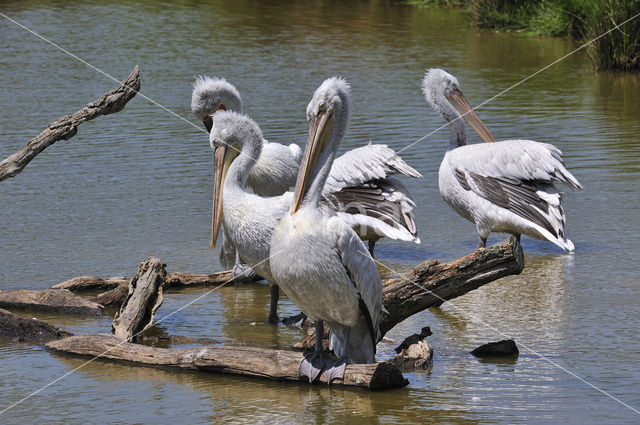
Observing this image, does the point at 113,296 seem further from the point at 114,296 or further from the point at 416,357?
the point at 416,357

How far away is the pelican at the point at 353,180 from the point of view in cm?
580

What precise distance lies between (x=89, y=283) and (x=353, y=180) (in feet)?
5.31

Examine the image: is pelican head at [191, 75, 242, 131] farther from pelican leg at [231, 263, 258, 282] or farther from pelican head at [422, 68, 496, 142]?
pelican head at [422, 68, 496, 142]

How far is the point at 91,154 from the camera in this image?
8.77 metres

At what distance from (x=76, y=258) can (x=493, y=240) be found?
2.65 metres

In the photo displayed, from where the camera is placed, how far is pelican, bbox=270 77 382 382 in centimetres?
393

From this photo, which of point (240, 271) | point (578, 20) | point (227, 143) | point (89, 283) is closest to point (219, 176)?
point (227, 143)

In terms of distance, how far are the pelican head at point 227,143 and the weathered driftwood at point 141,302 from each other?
0.44 meters

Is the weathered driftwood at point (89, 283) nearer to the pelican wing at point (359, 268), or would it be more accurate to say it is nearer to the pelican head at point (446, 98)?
the pelican wing at point (359, 268)

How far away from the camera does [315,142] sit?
4.15 metres

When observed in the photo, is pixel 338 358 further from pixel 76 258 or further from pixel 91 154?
pixel 91 154

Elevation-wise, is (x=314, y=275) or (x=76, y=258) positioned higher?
(x=314, y=275)

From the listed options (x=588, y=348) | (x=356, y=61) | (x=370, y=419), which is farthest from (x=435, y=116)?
(x=370, y=419)

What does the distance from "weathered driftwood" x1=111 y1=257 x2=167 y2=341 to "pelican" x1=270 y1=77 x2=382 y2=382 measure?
846mm
